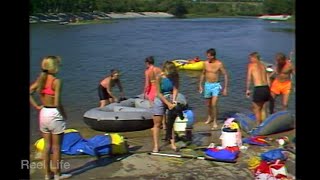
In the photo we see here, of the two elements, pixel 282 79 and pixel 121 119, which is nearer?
pixel 282 79

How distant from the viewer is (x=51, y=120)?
4375mm

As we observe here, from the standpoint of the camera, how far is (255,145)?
6254mm

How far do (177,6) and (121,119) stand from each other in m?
82.7

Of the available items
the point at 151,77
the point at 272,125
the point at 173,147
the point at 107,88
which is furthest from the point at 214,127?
the point at 107,88

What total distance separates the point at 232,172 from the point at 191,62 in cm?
1399

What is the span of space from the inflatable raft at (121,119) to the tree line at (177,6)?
194 feet

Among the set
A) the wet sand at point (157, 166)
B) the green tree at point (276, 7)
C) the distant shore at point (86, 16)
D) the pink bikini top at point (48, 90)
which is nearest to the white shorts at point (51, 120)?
the pink bikini top at point (48, 90)

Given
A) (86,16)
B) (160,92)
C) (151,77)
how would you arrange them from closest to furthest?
(160,92), (151,77), (86,16)

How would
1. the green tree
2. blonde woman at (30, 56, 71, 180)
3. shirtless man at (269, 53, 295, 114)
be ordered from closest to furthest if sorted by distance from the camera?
1. blonde woman at (30, 56, 71, 180)
2. shirtless man at (269, 53, 295, 114)
3. the green tree

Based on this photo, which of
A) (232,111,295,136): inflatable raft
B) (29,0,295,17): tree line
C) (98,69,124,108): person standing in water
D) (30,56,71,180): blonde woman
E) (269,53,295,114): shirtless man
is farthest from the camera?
(29,0,295,17): tree line

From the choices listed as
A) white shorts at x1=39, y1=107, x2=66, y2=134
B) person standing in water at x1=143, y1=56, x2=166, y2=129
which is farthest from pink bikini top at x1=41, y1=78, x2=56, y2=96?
person standing in water at x1=143, y1=56, x2=166, y2=129

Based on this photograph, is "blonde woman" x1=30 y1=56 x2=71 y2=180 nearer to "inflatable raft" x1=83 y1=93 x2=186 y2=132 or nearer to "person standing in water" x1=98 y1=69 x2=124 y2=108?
"inflatable raft" x1=83 y1=93 x2=186 y2=132

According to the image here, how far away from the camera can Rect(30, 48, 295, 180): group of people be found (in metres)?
4.38

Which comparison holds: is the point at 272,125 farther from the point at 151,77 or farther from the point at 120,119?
the point at 120,119
